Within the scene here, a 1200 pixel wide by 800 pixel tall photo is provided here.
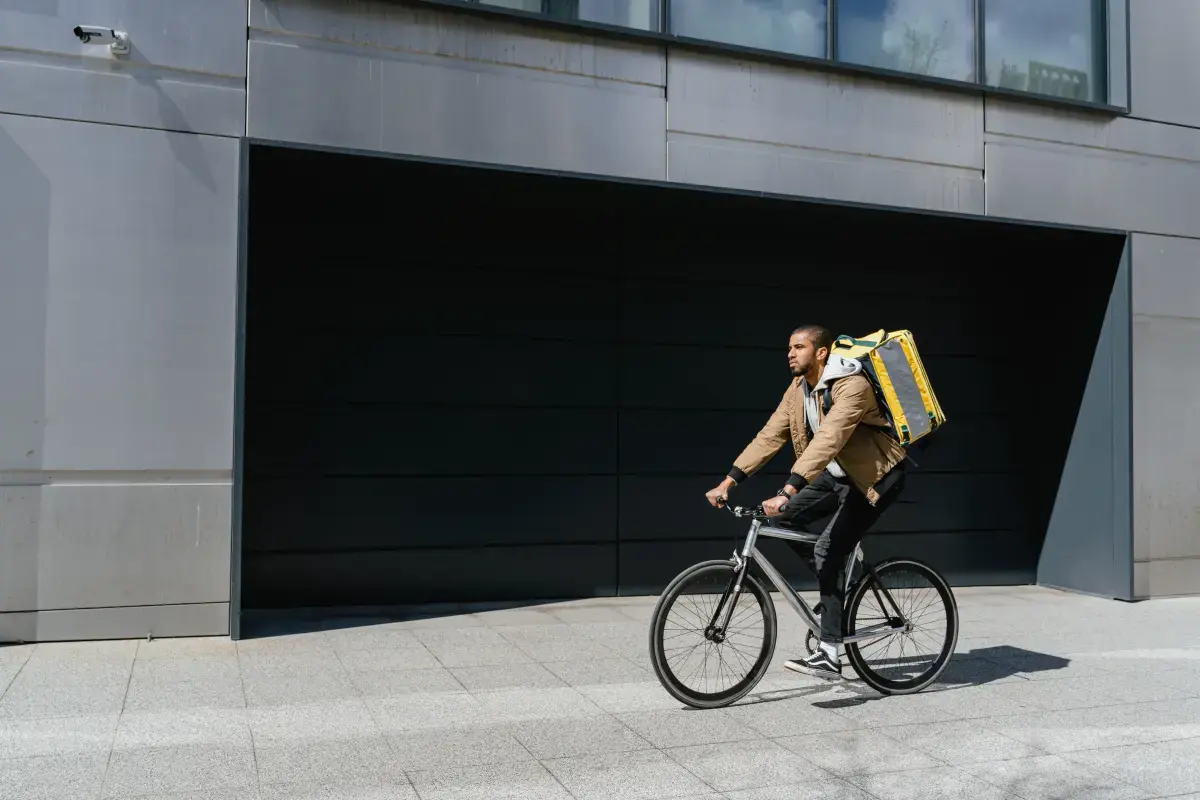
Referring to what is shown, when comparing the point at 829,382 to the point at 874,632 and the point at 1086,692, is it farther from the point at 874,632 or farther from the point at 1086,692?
the point at 1086,692

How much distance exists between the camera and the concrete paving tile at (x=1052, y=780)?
186 inches

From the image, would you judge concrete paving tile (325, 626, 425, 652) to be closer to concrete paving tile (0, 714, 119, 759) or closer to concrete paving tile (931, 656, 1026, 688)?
concrete paving tile (0, 714, 119, 759)

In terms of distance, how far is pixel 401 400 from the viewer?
9148 millimetres

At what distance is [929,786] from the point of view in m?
4.82

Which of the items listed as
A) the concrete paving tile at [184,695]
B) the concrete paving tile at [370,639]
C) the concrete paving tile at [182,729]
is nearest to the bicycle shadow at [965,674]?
the concrete paving tile at [370,639]

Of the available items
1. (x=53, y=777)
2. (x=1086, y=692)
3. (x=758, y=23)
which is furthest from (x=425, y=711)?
(x=758, y=23)

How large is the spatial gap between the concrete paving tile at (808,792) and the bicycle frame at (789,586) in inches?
43.1

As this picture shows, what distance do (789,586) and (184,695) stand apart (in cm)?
333

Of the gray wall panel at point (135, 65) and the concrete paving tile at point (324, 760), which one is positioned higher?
the gray wall panel at point (135, 65)

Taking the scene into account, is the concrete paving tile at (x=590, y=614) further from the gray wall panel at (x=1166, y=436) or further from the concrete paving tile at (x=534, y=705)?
the gray wall panel at (x=1166, y=436)

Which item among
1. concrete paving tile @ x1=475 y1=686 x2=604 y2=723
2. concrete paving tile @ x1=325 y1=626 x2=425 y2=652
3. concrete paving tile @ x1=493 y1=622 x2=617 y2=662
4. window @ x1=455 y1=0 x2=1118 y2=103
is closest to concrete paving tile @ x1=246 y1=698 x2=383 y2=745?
concrete paving tile @ x1=475 y1=686 x2=604 y2=723

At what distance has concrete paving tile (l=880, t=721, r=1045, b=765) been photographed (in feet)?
17.3

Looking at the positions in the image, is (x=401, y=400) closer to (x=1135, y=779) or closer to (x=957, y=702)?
(x=957, y=702)

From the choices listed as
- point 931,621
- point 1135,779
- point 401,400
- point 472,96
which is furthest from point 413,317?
point 1135,779
